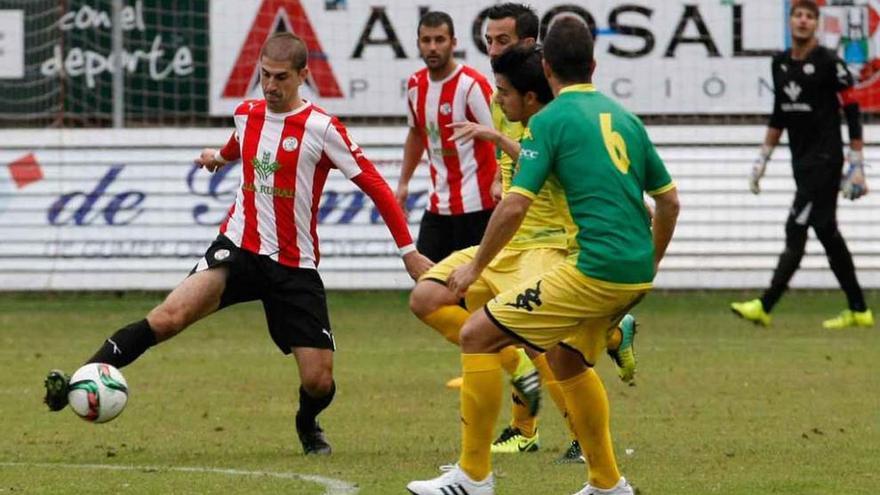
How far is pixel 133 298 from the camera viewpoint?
18.8m

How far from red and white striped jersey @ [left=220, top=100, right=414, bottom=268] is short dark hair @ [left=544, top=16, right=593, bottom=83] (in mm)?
1970

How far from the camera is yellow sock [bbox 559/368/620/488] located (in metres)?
7.14

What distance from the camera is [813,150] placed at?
50.0 ft

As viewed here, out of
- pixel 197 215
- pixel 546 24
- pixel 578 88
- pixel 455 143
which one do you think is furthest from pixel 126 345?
pixel 546 24

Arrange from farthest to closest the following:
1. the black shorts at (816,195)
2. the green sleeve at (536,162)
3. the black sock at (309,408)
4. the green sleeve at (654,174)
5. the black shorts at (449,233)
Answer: the black shorts at (816,195) → the black shorts at (449,233) → the black sock at (309,408) → the green sleeve at (654,174) → the green sleeve at (536,162)

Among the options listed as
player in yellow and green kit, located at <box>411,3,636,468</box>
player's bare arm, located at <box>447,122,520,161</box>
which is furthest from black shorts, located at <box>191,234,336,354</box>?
player's bare arm, located at <box>447,122,520,161</box>

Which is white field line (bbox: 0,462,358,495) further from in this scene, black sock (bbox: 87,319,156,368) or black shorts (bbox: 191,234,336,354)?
black shorts (bbox: 191,234,336,354)

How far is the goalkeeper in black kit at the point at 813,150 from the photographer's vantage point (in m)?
15.0

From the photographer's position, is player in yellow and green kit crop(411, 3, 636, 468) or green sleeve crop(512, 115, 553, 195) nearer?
green sleeve crop(512, 115, 553, 195)

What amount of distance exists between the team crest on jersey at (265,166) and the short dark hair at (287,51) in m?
0.45

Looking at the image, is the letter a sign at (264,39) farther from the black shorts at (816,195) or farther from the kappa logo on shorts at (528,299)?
the kappa logo on shorts at (528,299)

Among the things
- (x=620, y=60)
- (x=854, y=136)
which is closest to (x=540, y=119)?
(x=854, y=136)

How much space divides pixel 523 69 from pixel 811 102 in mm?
8027

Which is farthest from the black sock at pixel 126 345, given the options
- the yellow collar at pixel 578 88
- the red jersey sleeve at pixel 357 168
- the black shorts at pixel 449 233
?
the black shorts at pixel 449 233
